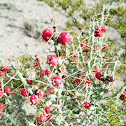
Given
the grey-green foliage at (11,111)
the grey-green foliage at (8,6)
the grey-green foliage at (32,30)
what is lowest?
the grey-green foliage at (11,111)

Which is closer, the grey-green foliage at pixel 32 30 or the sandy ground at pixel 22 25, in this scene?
the sandy ground at pixel 22 25

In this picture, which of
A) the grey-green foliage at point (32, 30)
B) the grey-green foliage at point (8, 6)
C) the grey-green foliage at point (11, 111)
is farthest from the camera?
the grey-green foliage at point (8, 6)

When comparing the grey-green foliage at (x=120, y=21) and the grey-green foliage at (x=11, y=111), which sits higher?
the grey-green foliage at (x=120, y=21)

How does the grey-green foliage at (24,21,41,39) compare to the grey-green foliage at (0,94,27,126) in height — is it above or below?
above

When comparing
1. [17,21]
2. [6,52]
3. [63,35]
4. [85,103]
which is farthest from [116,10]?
[63,35]

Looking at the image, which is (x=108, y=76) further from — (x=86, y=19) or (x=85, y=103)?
(x=86, y=19)

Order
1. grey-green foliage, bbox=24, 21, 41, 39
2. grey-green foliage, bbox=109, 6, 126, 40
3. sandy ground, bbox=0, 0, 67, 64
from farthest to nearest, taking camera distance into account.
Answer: grey-green foliage, bbox=109, 6, 126, 40 → grey-green foliage, bbox=24, 21, 41, 39 → sandy ground, bbox=0, 0, 67, 64

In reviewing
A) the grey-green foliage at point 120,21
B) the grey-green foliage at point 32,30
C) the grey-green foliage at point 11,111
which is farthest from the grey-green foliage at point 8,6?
the grey-green foliage at point 11,111

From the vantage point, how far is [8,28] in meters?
4.31

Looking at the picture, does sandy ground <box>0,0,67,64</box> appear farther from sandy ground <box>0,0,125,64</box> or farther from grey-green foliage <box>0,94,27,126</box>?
grey-green foliage <box>0,94,27,126</box>

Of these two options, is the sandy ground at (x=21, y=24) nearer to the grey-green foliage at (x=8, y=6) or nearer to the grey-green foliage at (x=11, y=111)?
the grey-green foliage at (x=8, y=6)

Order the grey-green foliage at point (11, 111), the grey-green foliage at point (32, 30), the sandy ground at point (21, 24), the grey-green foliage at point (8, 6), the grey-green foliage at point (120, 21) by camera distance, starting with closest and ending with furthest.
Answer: the grey-green foliage at point (11, 111) → the sandy ground at point (21, 24) → the grey-green foliage at point (32, 30) → the grey-green foliage at point (120, 21) → the grey-green foliage at point (8, 6)

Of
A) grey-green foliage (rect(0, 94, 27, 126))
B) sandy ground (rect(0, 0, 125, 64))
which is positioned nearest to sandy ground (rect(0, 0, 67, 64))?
sandy ground (rect(0, 0, 125, 64))

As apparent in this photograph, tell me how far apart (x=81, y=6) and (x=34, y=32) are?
2.35 meters
